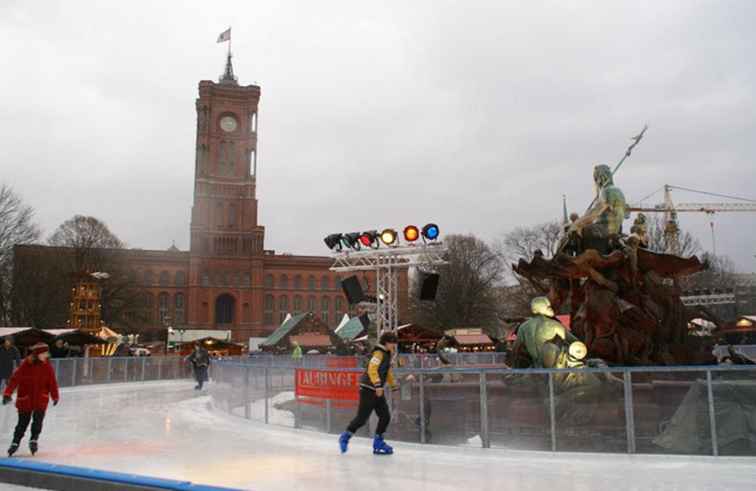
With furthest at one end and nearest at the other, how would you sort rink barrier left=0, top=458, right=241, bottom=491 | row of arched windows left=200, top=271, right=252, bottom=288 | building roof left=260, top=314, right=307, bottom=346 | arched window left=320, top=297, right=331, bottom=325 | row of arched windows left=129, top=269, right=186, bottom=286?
1. arched window left=320, top=297, right=331, bottom=325
2. row of arched windows left=200, top=271, right=252, bottom=288
3. row of arched windows left=129, top=269, right=186, bottom=286
4. building roof left=260, top=314, right=307, bottom=346
5. rink barrier left=0, top=458, right=241, bottom=491

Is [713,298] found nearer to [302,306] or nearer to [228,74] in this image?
[302,306]

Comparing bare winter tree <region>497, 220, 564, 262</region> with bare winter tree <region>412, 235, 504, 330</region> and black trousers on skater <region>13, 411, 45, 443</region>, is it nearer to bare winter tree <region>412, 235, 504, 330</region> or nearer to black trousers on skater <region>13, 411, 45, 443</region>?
bare winter tree <region>412, 235, 504, 330</region>

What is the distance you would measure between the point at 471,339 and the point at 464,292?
16.8m

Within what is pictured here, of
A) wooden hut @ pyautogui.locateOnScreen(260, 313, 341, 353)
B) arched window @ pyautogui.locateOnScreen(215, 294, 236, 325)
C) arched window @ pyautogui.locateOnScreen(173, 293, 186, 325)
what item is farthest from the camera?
arched window @ pyautogui.locateOnScreen(215, 294, 236, 325)

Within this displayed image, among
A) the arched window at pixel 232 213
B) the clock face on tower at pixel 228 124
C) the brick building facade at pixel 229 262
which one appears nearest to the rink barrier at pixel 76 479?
the brick building facade at pixel 229 262

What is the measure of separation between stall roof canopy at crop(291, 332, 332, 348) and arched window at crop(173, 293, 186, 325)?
52.9 meters

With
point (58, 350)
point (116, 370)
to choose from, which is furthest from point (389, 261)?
point (58, 350)

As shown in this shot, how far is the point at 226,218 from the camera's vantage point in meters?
106

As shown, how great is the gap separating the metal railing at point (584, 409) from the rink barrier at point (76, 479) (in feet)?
15.1

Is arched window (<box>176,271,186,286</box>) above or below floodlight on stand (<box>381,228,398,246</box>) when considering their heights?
above

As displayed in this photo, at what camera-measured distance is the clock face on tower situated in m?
111

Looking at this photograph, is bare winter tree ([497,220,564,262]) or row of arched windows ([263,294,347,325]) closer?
bare winter tree ([497,220,564,262])

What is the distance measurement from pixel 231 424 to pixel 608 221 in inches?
420

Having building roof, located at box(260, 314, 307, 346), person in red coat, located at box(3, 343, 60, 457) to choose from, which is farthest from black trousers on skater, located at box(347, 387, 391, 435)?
building roof, located at box(260, 314, 307, 346)
